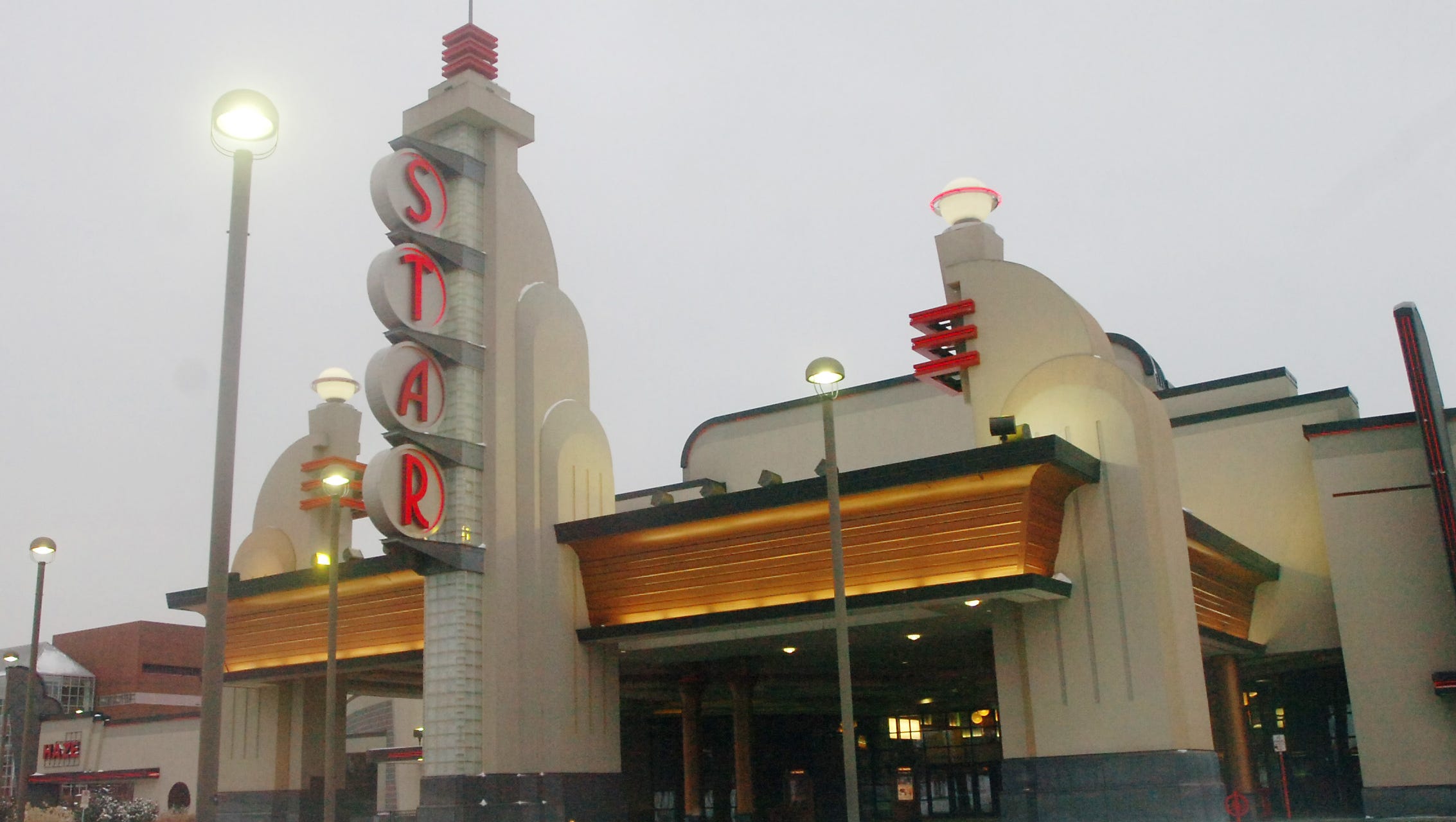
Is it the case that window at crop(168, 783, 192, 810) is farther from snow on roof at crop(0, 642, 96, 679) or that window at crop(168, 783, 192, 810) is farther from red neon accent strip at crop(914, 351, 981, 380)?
red neon accent strip at crop(914, 351, 981, 380)

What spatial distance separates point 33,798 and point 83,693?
17.7 meters

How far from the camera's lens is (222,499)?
1091 cm

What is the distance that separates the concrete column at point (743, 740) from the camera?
37.3 meters

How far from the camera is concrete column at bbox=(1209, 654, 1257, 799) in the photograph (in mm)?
34406

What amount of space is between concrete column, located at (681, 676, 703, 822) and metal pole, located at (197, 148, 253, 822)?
29148mm

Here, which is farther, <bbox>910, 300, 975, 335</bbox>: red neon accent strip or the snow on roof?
the snow on roof

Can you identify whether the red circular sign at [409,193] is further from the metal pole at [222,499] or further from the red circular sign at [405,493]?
the metal pole at [222,499]

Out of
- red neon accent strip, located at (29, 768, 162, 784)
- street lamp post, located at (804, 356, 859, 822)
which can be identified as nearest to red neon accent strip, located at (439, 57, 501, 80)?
street lamp post, located at (804, 356, 859, 822)

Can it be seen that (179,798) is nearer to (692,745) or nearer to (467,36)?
(692,745)

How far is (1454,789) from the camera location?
1261 inches

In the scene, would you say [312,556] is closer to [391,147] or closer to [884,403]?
[391,147]

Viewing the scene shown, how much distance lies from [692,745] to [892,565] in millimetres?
16412

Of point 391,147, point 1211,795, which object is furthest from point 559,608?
point 1211,795

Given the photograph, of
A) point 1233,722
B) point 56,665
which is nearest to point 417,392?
point 1233,722
